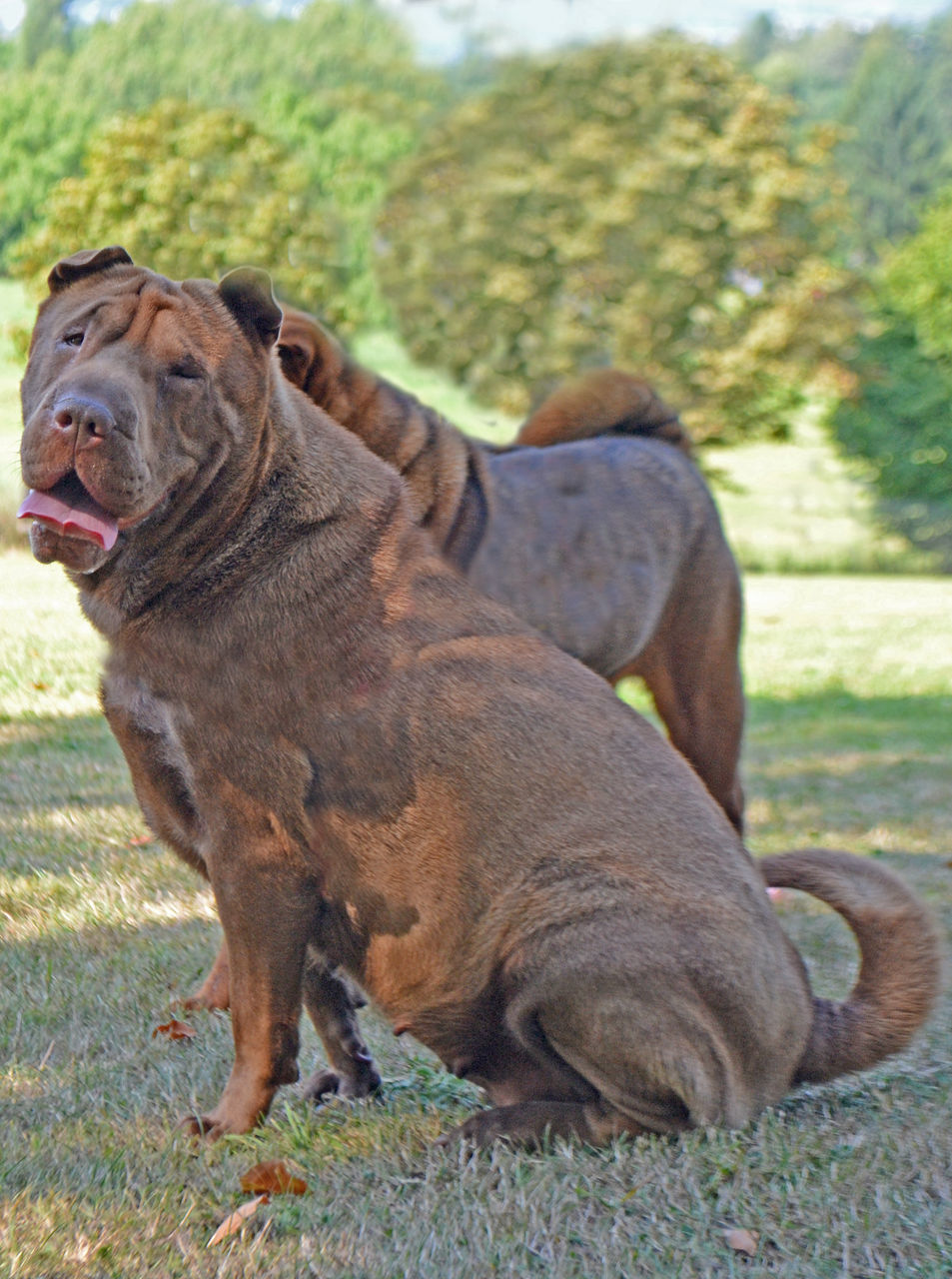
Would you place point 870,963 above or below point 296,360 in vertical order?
below

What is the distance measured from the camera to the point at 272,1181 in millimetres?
2686

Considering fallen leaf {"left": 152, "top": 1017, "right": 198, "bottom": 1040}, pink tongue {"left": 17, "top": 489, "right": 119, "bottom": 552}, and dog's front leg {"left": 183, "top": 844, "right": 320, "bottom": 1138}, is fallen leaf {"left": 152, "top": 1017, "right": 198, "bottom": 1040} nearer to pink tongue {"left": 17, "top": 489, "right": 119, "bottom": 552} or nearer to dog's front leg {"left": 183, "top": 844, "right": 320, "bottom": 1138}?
dog's front leg {"left": 183, "top": 844, "right": 320, "bottom": 1138}

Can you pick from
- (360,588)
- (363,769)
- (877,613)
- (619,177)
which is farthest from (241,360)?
(619,177)

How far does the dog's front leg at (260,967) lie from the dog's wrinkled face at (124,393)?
69 centimetres

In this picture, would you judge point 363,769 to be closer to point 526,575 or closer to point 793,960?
point 793,960

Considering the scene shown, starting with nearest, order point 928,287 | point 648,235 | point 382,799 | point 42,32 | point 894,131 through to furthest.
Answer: point 382,799
point 42,32
point 648,235
point 928,287
point 894,131

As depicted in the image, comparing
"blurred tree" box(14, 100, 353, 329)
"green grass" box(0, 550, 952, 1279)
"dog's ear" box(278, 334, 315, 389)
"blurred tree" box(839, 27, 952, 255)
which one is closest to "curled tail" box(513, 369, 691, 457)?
"dog's ear" box(278, 334, 315, 389)

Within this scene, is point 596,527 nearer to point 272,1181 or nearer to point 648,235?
point 272,1181

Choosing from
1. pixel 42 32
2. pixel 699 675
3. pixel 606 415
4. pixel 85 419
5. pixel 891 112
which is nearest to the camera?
pixel 85 419

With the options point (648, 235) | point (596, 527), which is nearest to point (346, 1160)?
point (596, 527)

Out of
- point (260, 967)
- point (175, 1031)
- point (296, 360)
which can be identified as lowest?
point (175, 1031)

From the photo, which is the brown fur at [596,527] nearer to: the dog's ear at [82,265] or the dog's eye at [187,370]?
the dog's ear at [82,265]

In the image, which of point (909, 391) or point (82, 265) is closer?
point (82, 265)

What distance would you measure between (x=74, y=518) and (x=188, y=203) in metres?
14.1
